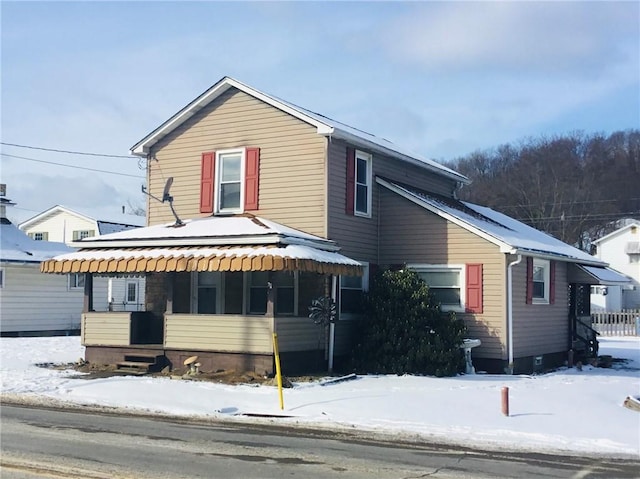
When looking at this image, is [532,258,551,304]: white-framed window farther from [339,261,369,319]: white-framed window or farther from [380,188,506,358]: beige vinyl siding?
[339,261,369,319]: white-framed window

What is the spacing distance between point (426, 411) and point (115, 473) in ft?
21.7

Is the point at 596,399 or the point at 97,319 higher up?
the point at 97,319

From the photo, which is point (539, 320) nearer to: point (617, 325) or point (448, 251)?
point (448, 251)

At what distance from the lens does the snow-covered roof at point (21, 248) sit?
96.3 ft

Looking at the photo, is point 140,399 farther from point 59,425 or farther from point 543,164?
point 543,164

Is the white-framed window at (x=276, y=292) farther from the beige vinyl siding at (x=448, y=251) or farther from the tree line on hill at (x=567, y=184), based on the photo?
the tree line on hill at (x=567, y=184)

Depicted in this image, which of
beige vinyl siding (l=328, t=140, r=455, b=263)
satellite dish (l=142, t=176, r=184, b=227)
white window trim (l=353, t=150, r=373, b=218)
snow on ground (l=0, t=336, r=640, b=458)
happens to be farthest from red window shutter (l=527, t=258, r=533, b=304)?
satellite dish (l=142, t=176, r=184, b=227)

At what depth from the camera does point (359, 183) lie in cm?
2077

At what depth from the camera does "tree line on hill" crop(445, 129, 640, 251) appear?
239 feet

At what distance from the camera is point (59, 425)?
11.6 meters

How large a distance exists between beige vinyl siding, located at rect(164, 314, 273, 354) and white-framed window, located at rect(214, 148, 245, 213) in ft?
12.6

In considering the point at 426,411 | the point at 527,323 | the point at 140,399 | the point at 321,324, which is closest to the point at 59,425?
the point at 140,399

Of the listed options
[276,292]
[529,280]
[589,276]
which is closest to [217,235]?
[276,292]

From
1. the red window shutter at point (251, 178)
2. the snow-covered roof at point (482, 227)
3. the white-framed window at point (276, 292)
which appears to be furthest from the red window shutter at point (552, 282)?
the red window shutter at point (251, 178)
